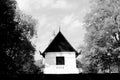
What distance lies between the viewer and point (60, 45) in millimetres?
29203

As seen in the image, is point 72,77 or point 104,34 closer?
point 72,77

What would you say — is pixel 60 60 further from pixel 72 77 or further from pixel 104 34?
pixel 72 77

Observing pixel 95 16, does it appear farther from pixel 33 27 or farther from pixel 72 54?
pixel 33 27

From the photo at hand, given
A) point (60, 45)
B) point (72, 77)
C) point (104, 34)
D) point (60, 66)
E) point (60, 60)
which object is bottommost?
point (60, 66)

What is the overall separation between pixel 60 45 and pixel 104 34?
268 inches

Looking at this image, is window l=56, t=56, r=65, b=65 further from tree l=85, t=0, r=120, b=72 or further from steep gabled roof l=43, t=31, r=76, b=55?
tree l=85, t=0, r=120, b=72

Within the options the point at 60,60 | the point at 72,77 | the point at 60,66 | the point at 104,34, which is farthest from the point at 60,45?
the point at 72,77

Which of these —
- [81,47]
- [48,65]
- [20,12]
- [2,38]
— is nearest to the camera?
[2,38]

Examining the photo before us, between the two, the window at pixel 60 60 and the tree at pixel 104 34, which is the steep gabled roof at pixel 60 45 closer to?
the window at pixel 60 60

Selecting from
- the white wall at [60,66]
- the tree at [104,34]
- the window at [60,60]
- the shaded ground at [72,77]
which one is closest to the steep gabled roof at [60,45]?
the white wall at [60,66]

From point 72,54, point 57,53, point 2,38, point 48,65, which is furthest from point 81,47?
point 2,38

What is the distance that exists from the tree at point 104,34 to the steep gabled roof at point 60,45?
2950 millimetres

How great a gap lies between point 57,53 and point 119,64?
9409 millimetres

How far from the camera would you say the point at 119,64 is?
93.0ft
